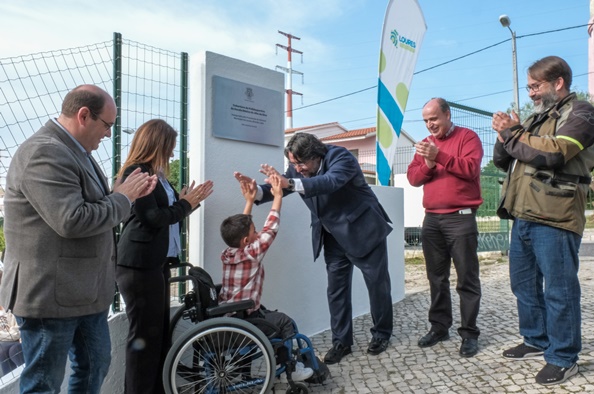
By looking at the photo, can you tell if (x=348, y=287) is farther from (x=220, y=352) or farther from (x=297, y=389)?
(x=220, y=352)

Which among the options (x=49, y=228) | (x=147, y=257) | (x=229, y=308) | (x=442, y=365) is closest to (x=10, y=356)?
(x=147, y=257)

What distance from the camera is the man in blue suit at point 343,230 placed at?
395 centimetres

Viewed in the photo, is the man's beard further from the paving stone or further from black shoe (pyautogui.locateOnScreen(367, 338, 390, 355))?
black shoe (pyautogui.locateOnScreen(367, 338, 390, 355))

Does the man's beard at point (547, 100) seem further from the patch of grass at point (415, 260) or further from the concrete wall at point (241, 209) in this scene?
the patch of grass at point (415, 260)

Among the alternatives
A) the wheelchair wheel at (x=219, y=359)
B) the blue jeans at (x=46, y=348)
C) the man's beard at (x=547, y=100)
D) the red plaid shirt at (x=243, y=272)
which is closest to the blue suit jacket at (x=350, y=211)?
the red plaid shirt at (x=243, y=272)

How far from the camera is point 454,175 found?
13.3 ft

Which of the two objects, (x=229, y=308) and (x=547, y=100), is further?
(x=547, y=100)

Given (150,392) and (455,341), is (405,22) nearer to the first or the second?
(455,341)

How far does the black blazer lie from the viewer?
2879mm

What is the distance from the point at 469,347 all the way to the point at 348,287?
1068 mm

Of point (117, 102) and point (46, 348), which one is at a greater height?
point (117, 102)

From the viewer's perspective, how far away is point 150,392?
10.0 feet

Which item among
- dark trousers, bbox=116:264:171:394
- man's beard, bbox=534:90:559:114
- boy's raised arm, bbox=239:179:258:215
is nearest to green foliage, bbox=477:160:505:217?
man's beard, bbox=534:90:559:114

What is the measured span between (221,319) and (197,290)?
30cm
